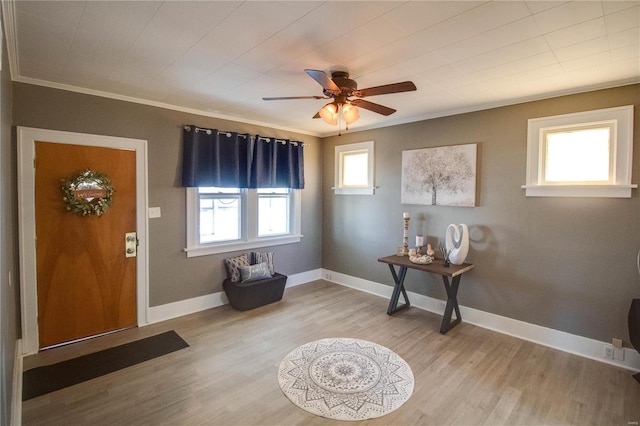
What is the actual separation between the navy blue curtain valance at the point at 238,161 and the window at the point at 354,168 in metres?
0.62

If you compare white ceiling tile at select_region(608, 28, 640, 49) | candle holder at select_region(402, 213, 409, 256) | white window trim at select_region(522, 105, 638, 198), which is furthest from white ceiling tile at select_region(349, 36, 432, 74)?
candle holder at select_region(402, 213, 409, 256)

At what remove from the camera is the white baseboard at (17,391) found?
206 cm

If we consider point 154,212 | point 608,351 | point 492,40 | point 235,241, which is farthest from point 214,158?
point 608,351

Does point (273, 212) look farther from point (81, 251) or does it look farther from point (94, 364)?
point (94, 364)

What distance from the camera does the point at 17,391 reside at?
2.32 m

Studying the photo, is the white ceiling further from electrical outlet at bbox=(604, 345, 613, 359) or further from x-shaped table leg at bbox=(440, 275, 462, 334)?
electrical outlet at bbox=(604, 345, 613, 359)

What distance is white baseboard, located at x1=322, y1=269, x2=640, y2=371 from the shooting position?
286 cm

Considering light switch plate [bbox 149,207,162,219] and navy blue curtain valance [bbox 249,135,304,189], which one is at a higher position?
navy blue curtain valance [bbox 249,135,304,189]

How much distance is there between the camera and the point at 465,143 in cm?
373

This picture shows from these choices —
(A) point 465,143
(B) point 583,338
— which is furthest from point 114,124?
(B) point 583,338

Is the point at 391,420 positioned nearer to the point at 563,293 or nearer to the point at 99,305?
the point at 563,293

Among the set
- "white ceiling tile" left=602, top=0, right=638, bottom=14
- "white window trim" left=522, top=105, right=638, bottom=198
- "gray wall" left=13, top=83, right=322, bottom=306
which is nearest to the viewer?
"white ceiling tile" left=602, top=0, right=638, bottom=14

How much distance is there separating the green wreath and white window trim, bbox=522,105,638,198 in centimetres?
430

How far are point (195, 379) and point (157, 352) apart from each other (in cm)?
67
